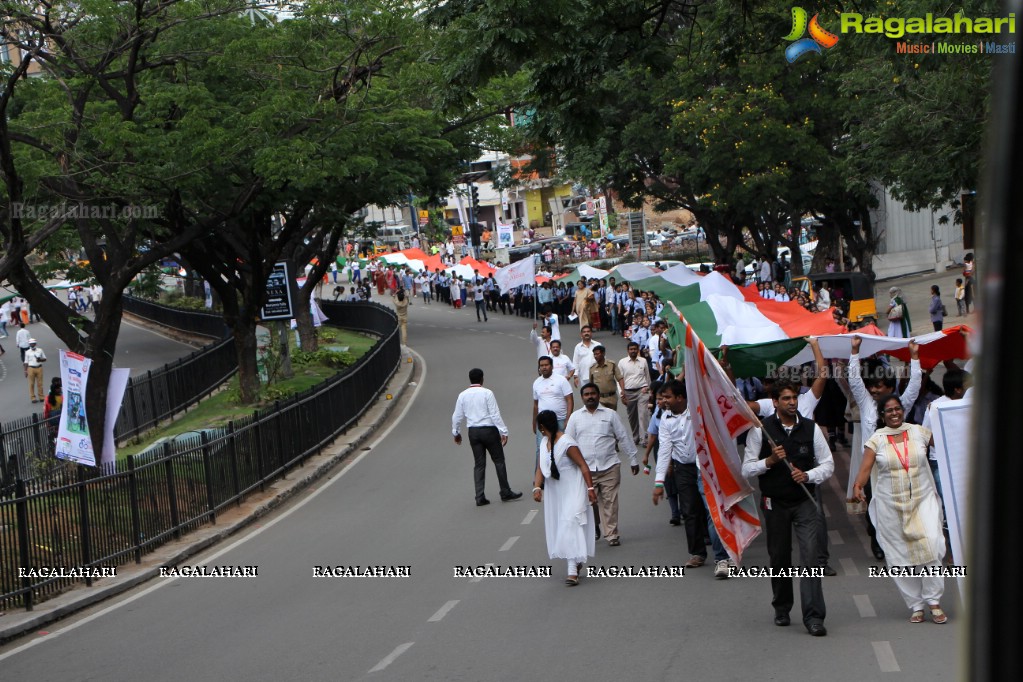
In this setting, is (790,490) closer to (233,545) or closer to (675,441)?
(675,441)

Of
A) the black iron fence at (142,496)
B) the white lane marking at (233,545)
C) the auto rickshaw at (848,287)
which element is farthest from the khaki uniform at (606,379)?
the auto rickshaw at (848,287)

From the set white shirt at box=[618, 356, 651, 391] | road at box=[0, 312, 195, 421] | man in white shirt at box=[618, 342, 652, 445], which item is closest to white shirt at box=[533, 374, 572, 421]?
man in white shirt at box=[618, 342, 652, 445]

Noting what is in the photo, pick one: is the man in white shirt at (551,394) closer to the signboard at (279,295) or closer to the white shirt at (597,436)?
the white shirt at (597,436)

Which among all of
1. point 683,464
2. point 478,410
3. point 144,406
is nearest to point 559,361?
point 478,410

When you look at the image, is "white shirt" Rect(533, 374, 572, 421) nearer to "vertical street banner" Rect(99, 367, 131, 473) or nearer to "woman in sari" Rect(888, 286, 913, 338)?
"vertical street banner" Rect(99, 367, 131, 473)

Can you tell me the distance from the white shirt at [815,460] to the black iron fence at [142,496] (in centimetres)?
673

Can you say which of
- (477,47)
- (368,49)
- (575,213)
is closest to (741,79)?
(368,49)

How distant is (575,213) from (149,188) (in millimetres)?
90449

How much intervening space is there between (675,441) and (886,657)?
3767 mm

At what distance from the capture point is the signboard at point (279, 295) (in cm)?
2598

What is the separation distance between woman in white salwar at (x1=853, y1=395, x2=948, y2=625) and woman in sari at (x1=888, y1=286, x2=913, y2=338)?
10830mm

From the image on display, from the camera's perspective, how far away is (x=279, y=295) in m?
26.3

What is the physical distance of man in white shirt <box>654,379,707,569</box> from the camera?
1115 centimetres

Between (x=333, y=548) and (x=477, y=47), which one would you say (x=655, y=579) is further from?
(x=477, y=47)
